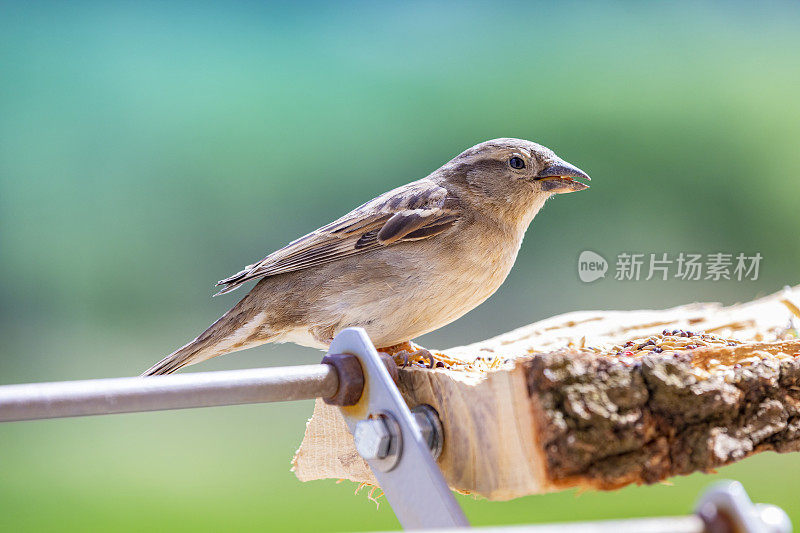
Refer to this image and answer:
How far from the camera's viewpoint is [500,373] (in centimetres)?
121

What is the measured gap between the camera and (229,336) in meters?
2.17

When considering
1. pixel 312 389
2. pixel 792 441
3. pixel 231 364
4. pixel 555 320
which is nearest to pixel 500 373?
pixel 312 389

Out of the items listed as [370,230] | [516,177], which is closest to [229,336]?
[370,230]

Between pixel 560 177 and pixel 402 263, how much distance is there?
53 centimetres

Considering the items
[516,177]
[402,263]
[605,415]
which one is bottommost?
[605,415]

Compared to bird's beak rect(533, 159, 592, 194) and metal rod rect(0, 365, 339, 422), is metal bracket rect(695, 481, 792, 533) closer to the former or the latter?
metal rod rect(0, 365, 339, 422)

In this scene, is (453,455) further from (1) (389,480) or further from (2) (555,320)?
(2) (555,320)

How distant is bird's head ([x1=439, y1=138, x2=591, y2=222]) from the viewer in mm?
2234

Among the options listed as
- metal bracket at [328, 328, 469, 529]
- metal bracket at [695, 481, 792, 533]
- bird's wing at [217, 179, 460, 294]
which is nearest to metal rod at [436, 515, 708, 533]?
metal bracket at [695, 481, 792, 533]

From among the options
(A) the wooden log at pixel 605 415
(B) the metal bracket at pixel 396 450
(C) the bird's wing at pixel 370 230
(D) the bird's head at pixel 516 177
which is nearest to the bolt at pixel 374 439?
(B) the metal bracket at pixel 396 450

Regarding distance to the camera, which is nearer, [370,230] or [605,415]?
[605,415]

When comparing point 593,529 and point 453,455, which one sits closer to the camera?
point 593,529

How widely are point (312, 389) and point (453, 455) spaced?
0.25 m

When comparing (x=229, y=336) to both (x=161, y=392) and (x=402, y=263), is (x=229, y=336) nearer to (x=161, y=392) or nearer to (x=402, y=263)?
(x=402, y=263)
